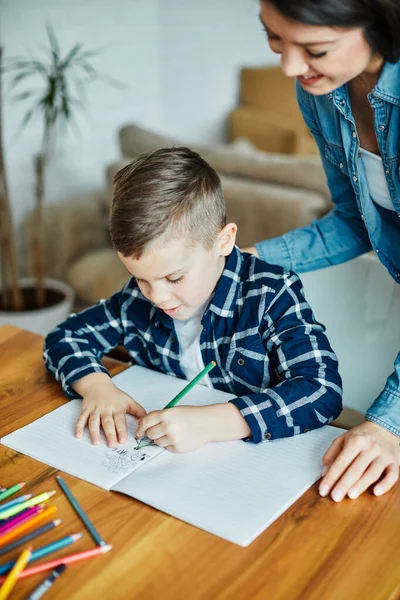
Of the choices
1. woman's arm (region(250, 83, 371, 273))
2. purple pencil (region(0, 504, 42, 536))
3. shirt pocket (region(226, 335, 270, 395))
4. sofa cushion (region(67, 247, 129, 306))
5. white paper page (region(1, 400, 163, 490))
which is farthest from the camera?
sofa cushion (region(67, 247, 129, 306))

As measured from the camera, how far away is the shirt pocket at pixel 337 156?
1.31m

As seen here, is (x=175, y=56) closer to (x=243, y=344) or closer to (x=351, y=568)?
(x=243, y=344)

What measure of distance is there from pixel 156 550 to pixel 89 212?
2667 millimetres

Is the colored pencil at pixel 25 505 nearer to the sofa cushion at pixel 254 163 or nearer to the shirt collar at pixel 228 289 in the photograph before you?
the shirt collar at pixel 228 289

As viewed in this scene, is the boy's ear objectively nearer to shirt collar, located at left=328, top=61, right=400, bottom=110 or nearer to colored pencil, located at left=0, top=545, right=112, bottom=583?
shirt collar, located at left=328, top=61, right=400, bottom=110

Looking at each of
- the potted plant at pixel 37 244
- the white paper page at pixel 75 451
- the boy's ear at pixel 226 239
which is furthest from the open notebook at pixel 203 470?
the potted plant at pixel 37 244

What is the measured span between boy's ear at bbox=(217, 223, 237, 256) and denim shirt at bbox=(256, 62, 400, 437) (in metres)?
0.17

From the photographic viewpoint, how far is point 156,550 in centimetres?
84

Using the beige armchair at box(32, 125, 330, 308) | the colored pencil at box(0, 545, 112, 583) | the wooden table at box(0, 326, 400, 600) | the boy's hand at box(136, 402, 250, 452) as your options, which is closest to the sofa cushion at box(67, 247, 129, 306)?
the beige armchair at box(32, 125, 330, 308)

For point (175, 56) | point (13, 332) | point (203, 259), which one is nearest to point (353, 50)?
point (203, 259)

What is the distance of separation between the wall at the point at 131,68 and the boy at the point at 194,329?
2.16 metres

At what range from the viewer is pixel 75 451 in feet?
3.45

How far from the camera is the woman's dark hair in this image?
89 centimetres

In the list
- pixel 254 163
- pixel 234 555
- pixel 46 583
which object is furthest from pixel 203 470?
pixel 254 163
